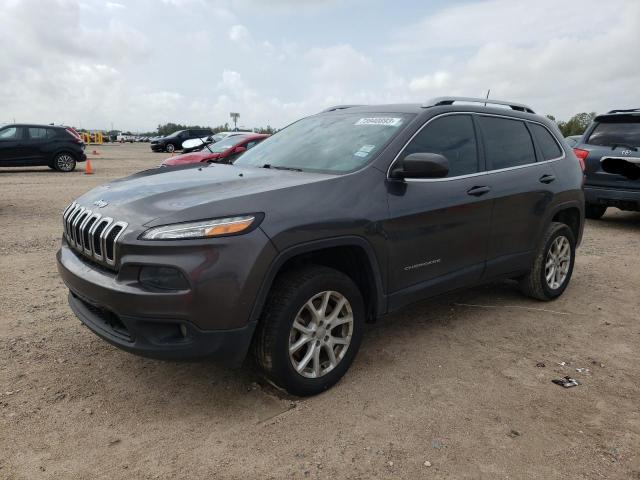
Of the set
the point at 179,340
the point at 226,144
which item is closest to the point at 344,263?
the point at 179,340

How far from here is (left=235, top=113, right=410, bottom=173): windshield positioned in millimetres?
3463

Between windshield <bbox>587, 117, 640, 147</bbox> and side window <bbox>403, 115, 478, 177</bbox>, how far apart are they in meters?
5.47

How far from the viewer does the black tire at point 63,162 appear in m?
16.8

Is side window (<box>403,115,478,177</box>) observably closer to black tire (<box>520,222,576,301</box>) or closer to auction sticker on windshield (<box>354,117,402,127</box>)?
auction sticker on windshield (<box>354,117,402,127</box>)

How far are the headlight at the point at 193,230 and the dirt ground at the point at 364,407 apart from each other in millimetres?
1045

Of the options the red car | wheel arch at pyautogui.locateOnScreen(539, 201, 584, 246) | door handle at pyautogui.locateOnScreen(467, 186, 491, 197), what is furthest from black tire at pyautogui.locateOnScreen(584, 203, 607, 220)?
the red car

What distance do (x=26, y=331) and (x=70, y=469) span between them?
1.82 metres

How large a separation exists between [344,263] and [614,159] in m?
6.71

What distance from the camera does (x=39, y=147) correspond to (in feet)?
53.1

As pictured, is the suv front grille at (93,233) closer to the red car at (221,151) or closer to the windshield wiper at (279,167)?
the windshield wiper at (279,167)

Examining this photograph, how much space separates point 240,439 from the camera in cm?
270

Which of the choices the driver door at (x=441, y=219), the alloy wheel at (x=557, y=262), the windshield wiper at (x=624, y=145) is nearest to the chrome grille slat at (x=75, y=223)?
the driver door at (x=441, y=219)

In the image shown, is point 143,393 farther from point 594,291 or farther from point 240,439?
point 594,291

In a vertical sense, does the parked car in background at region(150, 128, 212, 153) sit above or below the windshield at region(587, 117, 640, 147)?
below
